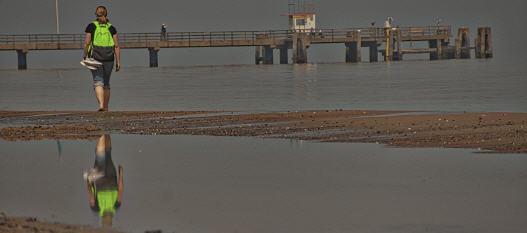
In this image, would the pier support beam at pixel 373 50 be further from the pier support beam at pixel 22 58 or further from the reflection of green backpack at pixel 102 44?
the reflection of green backpack at pixel 102 44

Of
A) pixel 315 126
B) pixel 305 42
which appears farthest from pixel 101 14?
pixel 305 42

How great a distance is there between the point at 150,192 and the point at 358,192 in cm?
156

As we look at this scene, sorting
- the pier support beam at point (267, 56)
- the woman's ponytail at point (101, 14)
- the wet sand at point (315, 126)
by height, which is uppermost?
the woman's ponytail at point (101, 14)

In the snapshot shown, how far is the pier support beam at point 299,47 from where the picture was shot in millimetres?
75562

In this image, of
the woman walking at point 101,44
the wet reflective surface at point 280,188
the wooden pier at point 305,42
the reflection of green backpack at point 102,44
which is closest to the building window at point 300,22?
the wooden pier at point 305,42

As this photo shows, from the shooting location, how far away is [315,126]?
13.3m

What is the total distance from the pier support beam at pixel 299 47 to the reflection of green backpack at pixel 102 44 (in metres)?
60.1

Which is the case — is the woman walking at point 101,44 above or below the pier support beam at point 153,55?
above

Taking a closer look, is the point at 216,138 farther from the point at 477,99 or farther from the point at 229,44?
the point at 229,44

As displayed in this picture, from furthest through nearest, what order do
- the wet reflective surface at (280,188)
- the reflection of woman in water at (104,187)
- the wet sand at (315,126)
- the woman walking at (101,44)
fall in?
the woman walking at (101,44)
the wet sand at (315,126)
the reflection of woman in water at (104,187)
the wet reflective surface at (280,188)

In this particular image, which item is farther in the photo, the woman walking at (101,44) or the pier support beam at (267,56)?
the pier support beam at (267,56)

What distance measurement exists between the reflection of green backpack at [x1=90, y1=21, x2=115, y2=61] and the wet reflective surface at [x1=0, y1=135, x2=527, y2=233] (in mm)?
4889

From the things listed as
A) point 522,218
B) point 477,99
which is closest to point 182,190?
point 522,218

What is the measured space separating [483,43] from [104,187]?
8356 centimetres
